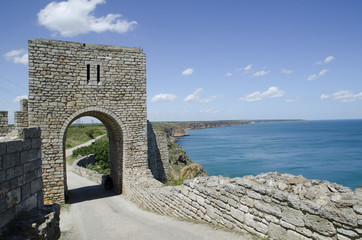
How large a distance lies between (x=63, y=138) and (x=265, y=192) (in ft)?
28.9

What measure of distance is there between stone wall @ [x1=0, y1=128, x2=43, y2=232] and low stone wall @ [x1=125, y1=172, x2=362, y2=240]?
387cm

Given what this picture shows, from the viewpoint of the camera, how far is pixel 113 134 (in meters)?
13.4

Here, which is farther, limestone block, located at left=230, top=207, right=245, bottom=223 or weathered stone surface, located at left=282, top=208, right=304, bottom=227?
limestone block, located at left=230, top=207, right=245, bottom=223

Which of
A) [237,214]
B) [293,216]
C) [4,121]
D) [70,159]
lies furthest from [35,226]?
[70,159]

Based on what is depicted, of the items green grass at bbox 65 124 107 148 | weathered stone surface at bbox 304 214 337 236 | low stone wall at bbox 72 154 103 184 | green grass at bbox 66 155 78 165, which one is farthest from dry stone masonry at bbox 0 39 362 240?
green grass at bbox 65 124 107 148

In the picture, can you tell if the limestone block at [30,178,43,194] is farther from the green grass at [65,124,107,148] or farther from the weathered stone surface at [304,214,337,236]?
the green grass at [65,124,107,148]

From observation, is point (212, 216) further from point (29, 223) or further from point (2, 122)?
point (2, 122)

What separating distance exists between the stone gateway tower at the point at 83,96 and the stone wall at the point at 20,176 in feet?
21.1

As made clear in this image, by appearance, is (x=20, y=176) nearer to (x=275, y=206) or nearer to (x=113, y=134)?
(x=275, y=206)

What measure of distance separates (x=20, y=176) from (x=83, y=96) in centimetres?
735

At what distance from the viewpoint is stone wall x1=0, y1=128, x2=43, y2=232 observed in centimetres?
384

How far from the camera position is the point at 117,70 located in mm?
11672

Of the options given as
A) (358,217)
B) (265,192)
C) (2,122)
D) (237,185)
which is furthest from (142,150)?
(358,217)

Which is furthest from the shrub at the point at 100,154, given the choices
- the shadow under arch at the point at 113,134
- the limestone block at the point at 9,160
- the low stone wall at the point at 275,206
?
the limestone block at the point at 9,160
